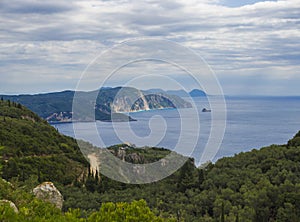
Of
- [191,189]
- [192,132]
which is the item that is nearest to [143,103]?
[191,189]

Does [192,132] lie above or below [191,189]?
above

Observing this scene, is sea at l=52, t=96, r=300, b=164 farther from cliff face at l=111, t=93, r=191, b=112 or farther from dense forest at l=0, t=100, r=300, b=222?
dense forest at l=0, t=100, r=300, b=222

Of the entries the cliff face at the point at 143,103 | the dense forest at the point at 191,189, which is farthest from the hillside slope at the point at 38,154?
the cliff face at the point at 143,103

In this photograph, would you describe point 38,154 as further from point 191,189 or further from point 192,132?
point 192,132

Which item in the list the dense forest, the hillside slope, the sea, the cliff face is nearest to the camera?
the sea

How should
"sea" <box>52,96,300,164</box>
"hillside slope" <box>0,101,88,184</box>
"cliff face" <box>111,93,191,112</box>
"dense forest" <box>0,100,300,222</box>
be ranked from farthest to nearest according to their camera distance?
"hillside slope" <box>0,101,88,184</box>
"dense forest" <box>0,100,300,222</box>
"cliff face" <box>111,93,191,112</box>
"sea" <box>52,96,300,164</box>

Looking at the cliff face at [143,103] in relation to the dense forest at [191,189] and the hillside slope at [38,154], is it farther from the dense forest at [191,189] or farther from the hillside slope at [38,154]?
the hillside slope at [38,154]

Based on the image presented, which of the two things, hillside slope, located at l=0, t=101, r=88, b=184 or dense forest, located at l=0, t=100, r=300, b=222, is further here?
hillside slope, located at l=0, t=101, r=88, b=184

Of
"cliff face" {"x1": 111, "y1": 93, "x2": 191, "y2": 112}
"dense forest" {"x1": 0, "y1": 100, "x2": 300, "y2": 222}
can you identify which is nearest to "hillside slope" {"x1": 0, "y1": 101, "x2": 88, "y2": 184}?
"dense forest" {"x1": 0, "y1": 100, "x2": 300, "y2": 222}
